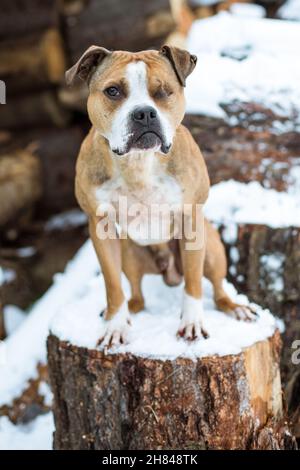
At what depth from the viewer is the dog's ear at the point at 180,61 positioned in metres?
2.41

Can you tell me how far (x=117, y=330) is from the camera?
2.62 m

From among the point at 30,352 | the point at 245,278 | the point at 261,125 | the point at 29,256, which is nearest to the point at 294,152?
the point at 261,125

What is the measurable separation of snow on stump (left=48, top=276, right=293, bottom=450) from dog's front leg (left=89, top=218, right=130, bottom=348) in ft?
0.19

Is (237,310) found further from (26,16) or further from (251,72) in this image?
(26,16)

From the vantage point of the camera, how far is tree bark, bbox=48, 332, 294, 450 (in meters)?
2.49

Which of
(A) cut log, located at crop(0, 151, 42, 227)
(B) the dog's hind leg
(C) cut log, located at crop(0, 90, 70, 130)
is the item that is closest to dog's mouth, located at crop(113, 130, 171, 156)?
(B) the dog's hind leg

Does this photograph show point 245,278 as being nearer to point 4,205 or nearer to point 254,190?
point 254,190

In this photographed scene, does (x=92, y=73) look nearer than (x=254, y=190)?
Yes

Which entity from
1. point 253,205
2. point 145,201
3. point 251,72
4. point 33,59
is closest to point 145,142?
point 145,201

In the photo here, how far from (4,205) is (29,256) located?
1.93 ft

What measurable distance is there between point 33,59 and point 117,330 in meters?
4.29

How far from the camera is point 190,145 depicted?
2590 mm

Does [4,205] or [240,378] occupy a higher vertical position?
[240,378]
